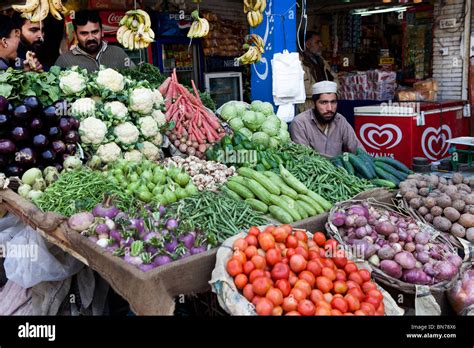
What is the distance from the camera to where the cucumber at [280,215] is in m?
3.05

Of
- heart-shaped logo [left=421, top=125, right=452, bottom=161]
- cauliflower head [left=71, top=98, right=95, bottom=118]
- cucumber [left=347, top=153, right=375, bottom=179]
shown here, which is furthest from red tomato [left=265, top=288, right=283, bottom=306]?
heart-shaped logo [left=421, top=125, right=452, bottom=161]

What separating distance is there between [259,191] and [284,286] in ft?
3.49

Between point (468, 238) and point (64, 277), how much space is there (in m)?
2.79

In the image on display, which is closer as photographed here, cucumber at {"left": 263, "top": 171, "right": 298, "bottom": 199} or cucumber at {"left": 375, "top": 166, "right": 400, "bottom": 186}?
cucumber at {"left": 263, "top": 171, "right": 298, "bottom": 199}

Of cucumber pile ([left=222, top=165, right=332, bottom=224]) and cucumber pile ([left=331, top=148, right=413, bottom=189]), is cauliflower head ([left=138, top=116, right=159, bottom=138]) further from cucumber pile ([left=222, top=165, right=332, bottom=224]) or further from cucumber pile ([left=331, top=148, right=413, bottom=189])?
cucumber pile ([left=331, top=148, right=413, bottom=189])

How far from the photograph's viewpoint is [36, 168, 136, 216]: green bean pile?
3.02 meters

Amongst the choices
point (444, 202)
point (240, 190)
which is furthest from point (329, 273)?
point (444, 202)

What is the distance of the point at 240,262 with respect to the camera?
2.45 meters

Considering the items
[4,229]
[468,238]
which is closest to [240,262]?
[468,238]

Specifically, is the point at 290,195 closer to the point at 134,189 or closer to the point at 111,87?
the point at 134,189

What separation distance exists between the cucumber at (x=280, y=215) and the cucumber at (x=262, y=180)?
178 millimetres

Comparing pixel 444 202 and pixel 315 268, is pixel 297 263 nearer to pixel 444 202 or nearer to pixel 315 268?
pixel 315 268

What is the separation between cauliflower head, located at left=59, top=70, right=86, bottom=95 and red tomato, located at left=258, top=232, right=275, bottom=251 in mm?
2334

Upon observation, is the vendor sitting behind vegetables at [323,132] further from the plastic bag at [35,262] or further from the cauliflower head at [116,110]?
the plastic bag at [35,262]
